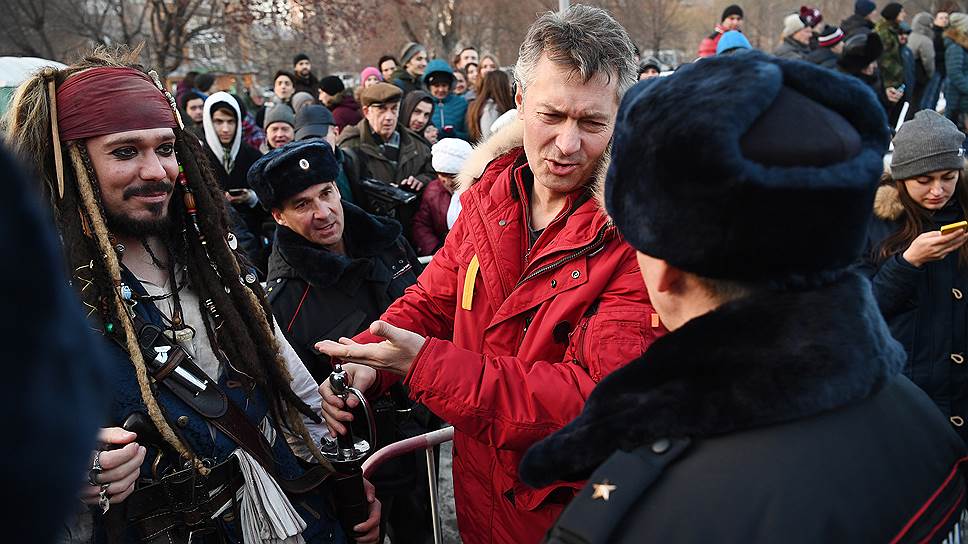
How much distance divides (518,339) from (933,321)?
2252mm

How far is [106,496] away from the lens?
191 cm

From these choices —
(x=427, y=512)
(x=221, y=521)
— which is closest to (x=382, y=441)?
(x=427, y=512)

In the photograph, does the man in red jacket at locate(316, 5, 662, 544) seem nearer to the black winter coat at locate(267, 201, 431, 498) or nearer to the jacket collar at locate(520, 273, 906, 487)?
the jacket collar at locate(520, 273, 906, 487)

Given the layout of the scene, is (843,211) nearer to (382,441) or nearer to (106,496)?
(106,496)

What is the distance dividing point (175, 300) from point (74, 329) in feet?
5.88

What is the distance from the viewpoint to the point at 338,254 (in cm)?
353

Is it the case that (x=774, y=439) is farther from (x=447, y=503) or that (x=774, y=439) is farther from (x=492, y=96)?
(x=492, y=96)

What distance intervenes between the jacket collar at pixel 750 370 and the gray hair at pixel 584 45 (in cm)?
116

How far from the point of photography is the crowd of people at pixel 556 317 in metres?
1.18

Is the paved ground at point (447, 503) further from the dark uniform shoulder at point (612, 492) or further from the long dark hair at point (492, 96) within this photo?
the long dark hair at point (492, 96)

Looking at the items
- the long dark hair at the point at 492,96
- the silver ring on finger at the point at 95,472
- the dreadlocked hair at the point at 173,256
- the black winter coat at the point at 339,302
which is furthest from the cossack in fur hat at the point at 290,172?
the long dark hair at the point at 492,96

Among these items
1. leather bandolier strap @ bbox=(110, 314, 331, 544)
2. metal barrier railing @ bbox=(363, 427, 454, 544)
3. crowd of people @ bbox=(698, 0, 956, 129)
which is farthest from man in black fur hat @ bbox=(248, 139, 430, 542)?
crowd of people @ bbox=(698, 0, 956, 129)

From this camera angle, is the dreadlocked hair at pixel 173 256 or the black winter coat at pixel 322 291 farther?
the black winter coat at pixel 322 291

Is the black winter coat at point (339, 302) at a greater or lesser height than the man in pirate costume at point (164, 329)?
lesser
